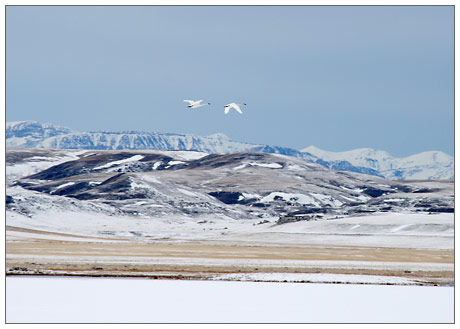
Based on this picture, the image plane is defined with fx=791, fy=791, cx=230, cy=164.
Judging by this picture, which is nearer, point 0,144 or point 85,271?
point 0,144

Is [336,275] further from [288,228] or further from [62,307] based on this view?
[288,228]

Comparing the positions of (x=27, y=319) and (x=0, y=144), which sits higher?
(x=0, y=144)

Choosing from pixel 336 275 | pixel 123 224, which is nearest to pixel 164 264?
pixel 336 275

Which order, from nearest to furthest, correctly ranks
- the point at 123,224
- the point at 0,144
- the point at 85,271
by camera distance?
1. the point at 0,144
2. the point at 85,271
3. the point at 123,224

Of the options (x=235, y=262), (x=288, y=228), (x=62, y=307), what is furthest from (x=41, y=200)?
(x=62, y=307)

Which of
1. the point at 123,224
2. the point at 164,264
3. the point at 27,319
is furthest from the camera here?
the point at 123,224

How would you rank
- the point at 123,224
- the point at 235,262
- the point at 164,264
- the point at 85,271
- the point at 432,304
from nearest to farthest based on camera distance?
the point at 432,304, the point at 85,271, the point at 164,264, the point at 235,262, the point at 123,224

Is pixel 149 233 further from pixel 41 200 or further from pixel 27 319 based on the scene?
pixel 27 319
